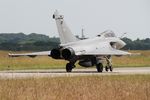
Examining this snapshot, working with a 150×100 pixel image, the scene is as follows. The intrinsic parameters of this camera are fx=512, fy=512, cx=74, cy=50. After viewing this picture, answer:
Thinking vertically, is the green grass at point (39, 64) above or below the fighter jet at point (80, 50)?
below

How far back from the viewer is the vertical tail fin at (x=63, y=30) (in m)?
35.1

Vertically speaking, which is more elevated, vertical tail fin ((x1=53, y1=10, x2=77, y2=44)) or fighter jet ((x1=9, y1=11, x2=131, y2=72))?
vertical tail fin ((x1=53, y1=10, x2=77, y2=44))

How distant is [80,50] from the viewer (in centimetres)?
3475

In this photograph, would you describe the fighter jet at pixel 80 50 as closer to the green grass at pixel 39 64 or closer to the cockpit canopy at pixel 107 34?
the cockpit canopy at pixel 107 34

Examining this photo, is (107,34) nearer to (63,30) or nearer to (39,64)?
(63,30)

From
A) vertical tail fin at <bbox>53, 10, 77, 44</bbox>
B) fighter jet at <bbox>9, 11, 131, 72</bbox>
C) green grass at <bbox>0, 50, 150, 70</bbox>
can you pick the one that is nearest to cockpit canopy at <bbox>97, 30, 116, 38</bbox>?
fighter jet at <bbox>9, 11, 131, 72</bbox>

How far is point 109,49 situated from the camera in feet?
123

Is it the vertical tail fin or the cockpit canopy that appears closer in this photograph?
the vertical tail fin

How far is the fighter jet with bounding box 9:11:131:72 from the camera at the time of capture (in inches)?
1324

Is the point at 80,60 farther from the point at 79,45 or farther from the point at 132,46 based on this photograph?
the point at 132,46

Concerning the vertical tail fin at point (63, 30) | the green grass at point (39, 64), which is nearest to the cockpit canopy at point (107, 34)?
the vertical tail fin at point (63, 30)

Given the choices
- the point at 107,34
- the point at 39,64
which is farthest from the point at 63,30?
the point at 39,64

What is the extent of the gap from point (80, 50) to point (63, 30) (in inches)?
75.8

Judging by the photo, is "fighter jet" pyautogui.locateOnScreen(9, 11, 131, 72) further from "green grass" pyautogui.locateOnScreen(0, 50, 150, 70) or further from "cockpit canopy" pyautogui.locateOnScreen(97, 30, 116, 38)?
"green grass" pyautogui.locateOnScreen(0, 50, 150, 70)
